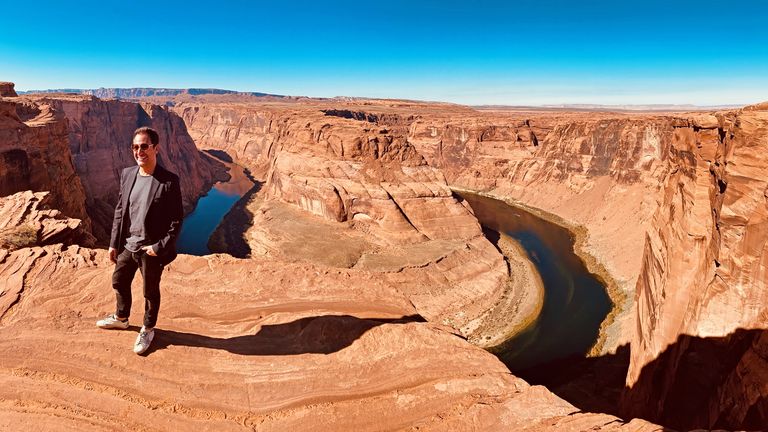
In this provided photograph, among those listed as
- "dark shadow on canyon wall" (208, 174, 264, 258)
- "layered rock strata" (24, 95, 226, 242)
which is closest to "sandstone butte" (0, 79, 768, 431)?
"layered rock strata" (24, 95, 226, 242)

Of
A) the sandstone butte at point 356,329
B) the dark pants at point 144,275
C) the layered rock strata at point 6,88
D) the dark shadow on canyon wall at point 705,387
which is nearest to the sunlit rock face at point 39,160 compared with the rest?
the sandstone butte at point 356,329

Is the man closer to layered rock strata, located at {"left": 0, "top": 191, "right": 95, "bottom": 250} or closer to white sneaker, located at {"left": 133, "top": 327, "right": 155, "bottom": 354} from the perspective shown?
white sneaker, located at {"left": 133, "top": 327, "right": 155, "bottom": 354}

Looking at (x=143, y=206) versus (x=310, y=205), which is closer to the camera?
(x=143, y=206)

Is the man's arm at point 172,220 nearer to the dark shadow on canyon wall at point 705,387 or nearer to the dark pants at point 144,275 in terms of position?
the dark pants at point 144,275

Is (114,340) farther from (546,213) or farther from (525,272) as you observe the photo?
(546,213)

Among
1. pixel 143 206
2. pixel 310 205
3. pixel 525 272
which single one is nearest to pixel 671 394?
pixel 143 206

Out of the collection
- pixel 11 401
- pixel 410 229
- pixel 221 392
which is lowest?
pixel 410 229

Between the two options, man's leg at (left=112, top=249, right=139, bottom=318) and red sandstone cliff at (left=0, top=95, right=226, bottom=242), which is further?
red sandstone cliff at (left=0, top=95, right=226, bottom=242)
